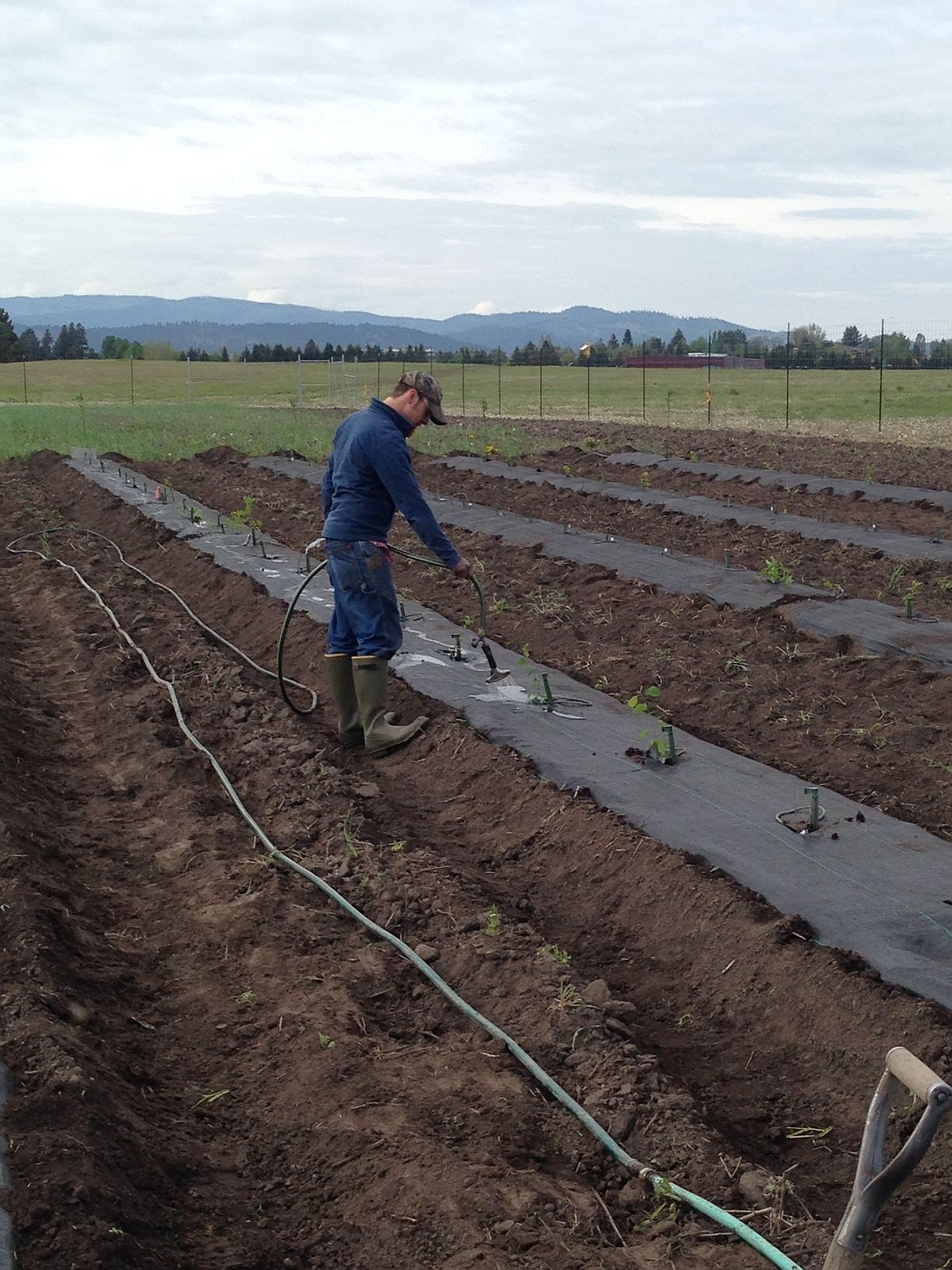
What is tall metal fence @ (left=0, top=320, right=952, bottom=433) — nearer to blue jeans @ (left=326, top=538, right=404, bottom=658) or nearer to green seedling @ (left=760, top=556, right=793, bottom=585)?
green seedling @ (left=760, top=556, right=793, bottom=585)

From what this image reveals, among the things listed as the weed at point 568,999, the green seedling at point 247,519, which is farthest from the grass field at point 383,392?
the weed at point 568,999

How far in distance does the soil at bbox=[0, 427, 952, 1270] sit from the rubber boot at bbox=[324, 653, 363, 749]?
89mm

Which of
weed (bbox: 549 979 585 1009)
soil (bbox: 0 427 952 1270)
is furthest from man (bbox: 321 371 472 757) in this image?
weed (bbox: 549 979 585 1009)

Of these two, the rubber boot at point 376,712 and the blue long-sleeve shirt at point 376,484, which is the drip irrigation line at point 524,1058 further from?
the blue long-sleeve shirt at point 376,484

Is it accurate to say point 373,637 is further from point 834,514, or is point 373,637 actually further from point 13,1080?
point 834,514

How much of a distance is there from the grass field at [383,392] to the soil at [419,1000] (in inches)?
583

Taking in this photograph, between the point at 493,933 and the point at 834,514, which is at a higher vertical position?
the point at 834,514

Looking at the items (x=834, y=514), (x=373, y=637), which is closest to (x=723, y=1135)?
(x=373, y=637)

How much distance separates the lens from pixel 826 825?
480 cm

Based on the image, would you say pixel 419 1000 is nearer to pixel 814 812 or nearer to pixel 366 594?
pixel 814 812

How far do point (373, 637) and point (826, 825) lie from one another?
96.3 inches

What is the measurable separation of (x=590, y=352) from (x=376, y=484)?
123 ft

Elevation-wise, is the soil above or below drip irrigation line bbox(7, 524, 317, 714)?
below

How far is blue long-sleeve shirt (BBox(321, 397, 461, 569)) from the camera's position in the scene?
233 inches
